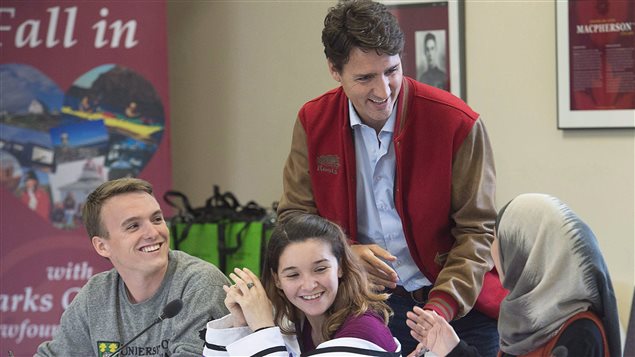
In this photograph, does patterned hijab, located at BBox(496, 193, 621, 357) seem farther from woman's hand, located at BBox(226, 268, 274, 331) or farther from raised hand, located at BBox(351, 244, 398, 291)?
woman's hand, located at BBox(226, 268, 274, 331)

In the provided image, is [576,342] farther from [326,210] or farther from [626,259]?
[626,259]

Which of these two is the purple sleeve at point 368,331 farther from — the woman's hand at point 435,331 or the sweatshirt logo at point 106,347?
the sweatshirt logo at point 106,347

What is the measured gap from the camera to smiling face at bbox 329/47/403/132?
2.17m

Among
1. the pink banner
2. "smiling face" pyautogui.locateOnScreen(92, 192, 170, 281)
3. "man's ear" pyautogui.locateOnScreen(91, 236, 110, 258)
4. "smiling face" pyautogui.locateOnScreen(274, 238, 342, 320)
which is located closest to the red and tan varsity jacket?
"smiling face" pyautogui.locateOnScreen(274, 238, 342, 320)

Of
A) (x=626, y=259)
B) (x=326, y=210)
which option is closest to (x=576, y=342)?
(x=326, y=210)

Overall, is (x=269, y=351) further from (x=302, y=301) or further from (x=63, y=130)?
(x=63, y=130)

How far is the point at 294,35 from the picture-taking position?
14.4 ft

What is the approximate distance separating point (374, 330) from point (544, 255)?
0.42 meters

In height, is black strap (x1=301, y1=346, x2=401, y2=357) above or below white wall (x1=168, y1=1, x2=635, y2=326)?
below

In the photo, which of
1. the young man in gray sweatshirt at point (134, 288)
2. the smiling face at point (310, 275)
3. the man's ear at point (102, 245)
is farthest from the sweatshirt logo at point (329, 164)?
the man's ear at point (102, 245)

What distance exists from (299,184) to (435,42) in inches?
70.5

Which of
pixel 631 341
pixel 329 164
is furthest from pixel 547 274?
pixel 329 164

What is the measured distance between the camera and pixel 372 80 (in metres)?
2.19

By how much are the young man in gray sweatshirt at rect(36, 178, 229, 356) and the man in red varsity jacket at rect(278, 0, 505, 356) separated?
307 mm
